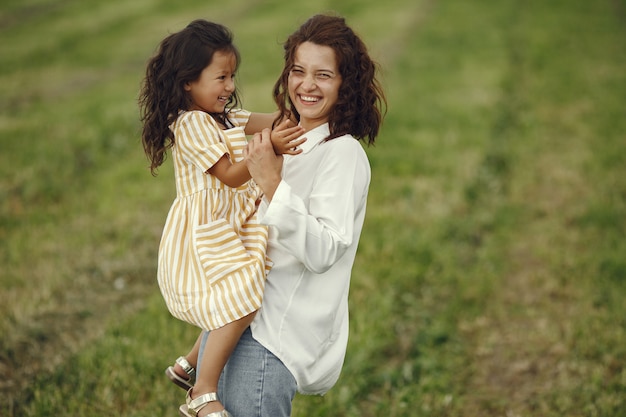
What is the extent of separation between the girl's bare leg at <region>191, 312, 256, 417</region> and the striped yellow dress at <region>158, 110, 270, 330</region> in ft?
0.13

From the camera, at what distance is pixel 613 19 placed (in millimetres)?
19719

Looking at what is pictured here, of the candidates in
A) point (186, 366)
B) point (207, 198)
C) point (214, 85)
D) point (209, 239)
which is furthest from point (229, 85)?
point (186, 366)

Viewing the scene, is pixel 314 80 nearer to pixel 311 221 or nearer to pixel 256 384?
pixel 311 221

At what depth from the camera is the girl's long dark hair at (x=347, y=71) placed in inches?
96.8

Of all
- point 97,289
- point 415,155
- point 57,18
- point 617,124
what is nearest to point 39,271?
point 97,289

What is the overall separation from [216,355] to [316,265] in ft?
1.68

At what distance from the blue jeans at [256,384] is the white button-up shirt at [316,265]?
0.04m

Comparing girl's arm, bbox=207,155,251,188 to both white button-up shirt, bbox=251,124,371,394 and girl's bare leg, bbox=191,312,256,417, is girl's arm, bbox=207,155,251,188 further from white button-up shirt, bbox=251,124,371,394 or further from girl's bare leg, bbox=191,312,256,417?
girl's bare leg, bbox=191,312,256,417

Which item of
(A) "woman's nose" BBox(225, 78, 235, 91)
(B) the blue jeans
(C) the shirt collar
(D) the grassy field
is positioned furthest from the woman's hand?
(D) the grassy field

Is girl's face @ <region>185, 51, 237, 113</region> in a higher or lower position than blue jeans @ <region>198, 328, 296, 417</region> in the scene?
higher

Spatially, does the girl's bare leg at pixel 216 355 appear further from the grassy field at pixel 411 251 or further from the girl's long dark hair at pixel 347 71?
the grassy field at pixel 411 251

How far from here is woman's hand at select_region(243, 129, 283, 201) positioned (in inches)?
87.7

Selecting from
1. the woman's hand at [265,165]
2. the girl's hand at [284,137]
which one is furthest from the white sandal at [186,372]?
the girl's hand at [284,137]

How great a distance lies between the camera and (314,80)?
8.07ft
